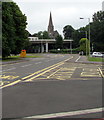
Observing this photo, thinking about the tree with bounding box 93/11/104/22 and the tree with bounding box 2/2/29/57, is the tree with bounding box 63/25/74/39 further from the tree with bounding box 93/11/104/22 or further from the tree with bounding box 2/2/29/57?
the tree with bounding box 2/2/29/57

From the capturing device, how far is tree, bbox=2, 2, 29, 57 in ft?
118

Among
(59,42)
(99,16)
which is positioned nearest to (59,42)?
(59,42)

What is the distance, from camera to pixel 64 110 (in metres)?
6.29

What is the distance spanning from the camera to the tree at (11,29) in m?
36.0

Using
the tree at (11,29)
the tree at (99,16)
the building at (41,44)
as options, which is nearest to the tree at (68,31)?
the building at (41,44)

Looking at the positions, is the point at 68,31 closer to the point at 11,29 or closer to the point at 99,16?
the point at 99,16

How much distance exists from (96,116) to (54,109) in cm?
135

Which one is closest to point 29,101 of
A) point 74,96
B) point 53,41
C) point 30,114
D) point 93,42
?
point 30,114

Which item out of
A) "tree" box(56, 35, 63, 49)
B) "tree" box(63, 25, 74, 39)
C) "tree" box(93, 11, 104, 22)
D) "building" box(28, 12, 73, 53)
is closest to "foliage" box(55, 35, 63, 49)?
"tree" box(56, 35, 63, 49)

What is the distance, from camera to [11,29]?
123ft

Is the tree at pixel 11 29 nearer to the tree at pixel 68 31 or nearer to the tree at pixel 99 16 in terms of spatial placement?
the tree at pixel 99 16

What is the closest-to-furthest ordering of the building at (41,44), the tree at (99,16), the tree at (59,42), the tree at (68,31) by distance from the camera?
1. the tree at (99,16)
2. the tree at (59,42)
3. the building at (41,44)
4. the tree at (68,31)

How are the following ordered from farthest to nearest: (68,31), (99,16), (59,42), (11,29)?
1. (68,31)
2. (59,42)
3. (99,16)
4. (11,29)

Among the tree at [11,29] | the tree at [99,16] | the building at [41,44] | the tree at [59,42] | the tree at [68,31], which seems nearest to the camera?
the tree at [11,29]
